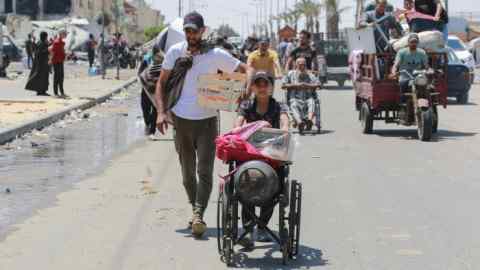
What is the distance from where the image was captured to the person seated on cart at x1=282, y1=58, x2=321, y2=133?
1905 cm

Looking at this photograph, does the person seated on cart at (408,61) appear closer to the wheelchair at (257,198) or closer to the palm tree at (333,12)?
the wheelchair at (257,198)

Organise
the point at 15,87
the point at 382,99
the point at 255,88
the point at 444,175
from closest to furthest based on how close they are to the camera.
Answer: the point at 255,88 → the point at 444,175 → the point at 382,99 → the point at 15,87

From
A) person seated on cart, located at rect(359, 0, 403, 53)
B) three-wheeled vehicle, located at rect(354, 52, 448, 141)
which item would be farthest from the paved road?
person seated on cart, located at rect(359, 0, 403, 53)

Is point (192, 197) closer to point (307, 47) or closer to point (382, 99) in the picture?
point (382, 99)

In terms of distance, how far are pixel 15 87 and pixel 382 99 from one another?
1868 centimetres

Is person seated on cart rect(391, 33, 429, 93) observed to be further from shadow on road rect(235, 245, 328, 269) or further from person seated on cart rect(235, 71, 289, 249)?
shadow on road rect(235, 245, 328, 269)

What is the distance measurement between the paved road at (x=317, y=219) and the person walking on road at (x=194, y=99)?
1.83 feet

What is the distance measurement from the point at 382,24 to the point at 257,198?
12.6 m

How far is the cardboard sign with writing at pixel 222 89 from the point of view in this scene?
8.78 metres

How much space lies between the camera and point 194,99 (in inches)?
356

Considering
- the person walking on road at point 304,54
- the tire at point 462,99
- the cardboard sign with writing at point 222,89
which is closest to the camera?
the cardboard sign with writing at point 222,89

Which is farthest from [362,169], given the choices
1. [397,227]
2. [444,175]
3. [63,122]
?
[63,122]

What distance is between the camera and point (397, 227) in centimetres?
944

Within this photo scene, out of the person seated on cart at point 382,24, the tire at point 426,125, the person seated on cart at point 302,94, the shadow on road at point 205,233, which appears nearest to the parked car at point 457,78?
the person seated on cart at point 382,24
